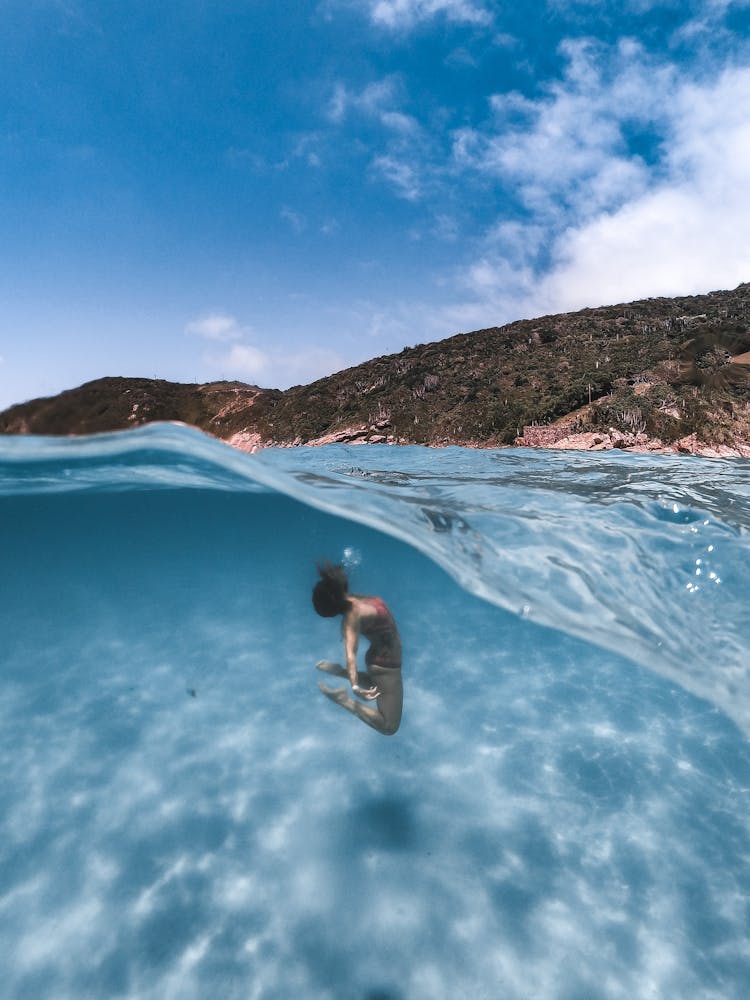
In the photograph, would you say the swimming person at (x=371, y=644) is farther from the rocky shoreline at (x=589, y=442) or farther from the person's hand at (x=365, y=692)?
the rocky shoreline at (x=589, y=442)

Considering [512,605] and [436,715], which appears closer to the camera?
[436,715]

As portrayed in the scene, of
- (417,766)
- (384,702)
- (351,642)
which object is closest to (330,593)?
(351,642)

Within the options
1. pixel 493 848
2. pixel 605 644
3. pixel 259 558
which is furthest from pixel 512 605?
pixel 259 558

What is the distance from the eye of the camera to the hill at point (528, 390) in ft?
69.6

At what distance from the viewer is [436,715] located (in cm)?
760

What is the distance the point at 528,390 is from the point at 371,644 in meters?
23.3

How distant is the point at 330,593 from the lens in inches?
205

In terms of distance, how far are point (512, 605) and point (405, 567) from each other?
23.0 ft

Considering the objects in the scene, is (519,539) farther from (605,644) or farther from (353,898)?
(353,898)

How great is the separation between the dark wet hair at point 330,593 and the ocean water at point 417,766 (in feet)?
7.81

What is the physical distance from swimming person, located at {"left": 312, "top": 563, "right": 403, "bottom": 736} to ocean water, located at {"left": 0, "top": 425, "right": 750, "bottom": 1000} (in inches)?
46.1

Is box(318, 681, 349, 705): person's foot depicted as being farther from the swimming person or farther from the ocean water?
the ocean water

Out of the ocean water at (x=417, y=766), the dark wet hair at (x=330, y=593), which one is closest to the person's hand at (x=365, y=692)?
the dark wet hair at (x=330, y=593)

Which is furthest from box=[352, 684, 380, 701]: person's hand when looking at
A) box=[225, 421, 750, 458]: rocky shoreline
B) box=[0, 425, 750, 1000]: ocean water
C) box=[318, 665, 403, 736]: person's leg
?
box=[225, 421, 750, 458]: rocky shoreline
